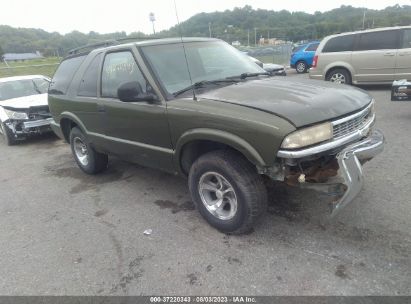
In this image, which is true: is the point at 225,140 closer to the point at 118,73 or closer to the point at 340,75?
the point at 118,73

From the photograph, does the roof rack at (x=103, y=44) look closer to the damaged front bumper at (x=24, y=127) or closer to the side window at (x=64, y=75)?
the side window at (x=64, y=75)

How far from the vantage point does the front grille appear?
2.96 metres

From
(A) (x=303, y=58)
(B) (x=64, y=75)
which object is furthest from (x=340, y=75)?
(B) (x=64, y=75)

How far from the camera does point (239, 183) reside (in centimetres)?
305

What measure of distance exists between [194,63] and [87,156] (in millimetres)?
2372

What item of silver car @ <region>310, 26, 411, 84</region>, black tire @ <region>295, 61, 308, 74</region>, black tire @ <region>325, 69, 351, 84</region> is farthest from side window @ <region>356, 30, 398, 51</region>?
black tire @ <region>295, 61, 308, 74</region>

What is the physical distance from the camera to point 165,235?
11.5ft

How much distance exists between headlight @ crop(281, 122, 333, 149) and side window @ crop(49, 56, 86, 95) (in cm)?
361

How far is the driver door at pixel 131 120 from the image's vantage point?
368 centimetres

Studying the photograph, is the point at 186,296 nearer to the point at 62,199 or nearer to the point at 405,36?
the point at 62,199

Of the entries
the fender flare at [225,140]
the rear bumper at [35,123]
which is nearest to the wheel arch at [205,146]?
the fender flare at [225,140]

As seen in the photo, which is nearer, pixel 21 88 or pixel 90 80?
pixel 90 80

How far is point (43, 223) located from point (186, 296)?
2229 mm

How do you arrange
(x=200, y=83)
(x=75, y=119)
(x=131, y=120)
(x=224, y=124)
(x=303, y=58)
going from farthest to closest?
(x=303, y=58) → (x=75, y=119) → (x=131, y=120) → (x=200, y=83) → (x=224, y=124)
